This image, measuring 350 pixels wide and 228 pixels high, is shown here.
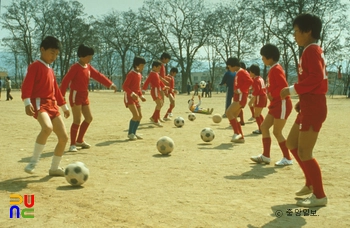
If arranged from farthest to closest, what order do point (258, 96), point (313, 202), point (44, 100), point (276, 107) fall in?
point (258, 96)
point (276, 107)
point (44, 100)
point (313, 202)

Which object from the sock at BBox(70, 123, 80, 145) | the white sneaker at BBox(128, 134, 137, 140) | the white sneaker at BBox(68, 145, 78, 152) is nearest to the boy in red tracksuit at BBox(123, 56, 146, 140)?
the white sneaker at BBox(128, 134, 137, 140)

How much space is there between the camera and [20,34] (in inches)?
2025

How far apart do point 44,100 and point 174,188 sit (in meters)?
2.30

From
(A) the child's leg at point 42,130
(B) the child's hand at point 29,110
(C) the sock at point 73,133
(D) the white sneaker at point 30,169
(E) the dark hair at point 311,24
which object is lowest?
(D) the white sneaker at point 30,169

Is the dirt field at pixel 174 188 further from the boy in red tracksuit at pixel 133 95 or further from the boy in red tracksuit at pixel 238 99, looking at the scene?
the boy in red tracksuit at pixel 133 95

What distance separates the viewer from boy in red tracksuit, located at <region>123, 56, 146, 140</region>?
32.4 ft

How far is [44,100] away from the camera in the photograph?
5.79m

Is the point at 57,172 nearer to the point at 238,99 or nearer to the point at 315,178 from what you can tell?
the point at 315,178

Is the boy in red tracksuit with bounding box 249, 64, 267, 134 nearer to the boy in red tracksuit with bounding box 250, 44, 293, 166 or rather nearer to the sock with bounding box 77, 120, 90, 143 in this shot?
the boy in red tracksuit with bounding box 250, 44, 293, 166

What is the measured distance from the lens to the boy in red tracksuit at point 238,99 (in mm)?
9391

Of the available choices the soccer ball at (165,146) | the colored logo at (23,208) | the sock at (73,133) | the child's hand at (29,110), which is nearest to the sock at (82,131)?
the sock at (73,133)

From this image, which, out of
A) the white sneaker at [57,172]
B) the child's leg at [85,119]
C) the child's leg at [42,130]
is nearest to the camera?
the child's leg at [42,130]

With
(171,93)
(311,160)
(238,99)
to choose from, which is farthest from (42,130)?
(171,93)

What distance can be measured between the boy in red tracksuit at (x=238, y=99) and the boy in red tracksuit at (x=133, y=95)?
7.37 feet
